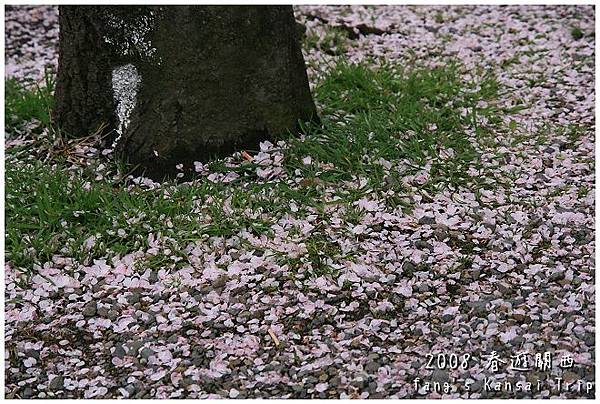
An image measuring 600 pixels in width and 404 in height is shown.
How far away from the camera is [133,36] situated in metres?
4.45

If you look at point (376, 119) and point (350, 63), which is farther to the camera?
point (350, 63)

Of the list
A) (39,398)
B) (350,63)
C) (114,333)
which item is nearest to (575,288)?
(114,333)

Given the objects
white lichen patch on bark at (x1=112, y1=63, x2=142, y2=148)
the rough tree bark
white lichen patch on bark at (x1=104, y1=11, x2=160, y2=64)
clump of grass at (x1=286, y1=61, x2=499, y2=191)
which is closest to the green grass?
clump of grass at (x1=286, y1=61, x2=499, y2=191)

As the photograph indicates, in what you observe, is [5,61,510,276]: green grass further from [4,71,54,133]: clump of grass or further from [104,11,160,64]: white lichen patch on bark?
[104,11,160,64]: white lichen patch on bark

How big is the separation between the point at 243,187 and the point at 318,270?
820mm

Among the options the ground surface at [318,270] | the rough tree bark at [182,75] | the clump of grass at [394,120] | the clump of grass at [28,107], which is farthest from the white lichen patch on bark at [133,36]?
the clump of grass at [394,120]

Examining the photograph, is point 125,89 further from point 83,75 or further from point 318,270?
point 318,270

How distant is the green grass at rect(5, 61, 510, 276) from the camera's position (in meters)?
4.07

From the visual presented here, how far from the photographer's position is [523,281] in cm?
372

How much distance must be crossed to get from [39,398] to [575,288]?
7.60 feet

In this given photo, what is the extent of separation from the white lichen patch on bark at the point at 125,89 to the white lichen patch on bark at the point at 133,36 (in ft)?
0.31

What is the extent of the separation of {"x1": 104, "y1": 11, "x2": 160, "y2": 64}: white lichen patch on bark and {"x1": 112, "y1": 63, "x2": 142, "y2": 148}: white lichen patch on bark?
0.09 m

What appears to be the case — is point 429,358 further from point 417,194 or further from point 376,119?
point 376,119

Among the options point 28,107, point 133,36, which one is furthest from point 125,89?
point 28,107
